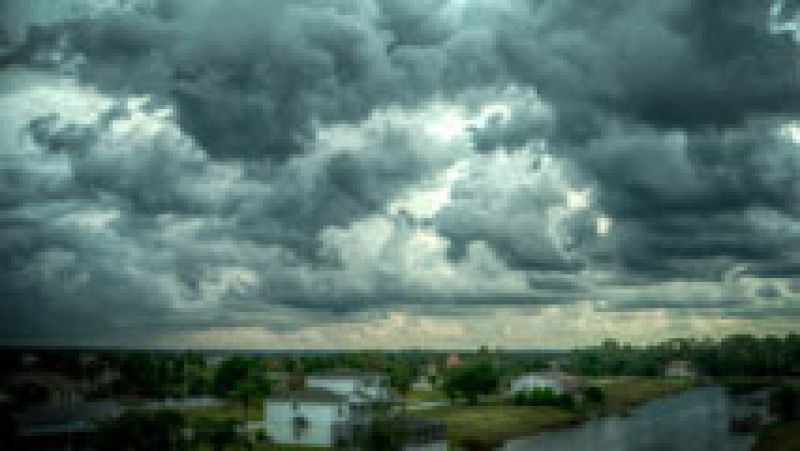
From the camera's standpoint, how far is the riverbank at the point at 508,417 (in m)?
90.9

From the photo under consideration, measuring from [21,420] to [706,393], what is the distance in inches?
4858

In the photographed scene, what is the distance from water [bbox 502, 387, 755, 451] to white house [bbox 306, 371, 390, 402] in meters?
23.6

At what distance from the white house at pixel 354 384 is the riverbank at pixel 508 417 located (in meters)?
7.95

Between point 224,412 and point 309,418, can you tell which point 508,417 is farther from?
point 224,412

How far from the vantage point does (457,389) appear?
123688 mm

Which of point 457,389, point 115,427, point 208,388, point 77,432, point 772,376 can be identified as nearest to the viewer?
point 115,427

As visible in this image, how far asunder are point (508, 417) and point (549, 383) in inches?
1046

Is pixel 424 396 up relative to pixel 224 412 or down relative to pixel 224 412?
down

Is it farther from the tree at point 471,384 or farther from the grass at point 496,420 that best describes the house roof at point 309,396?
the tree at point 471,384

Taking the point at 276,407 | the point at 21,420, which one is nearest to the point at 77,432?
the point at 21,420

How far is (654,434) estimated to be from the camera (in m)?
96.6

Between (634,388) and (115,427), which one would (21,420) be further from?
(634,388)

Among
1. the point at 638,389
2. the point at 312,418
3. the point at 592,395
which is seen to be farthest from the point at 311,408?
the point at 638,389

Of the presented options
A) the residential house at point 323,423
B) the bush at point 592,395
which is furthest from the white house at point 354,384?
the bush at point 592,395
